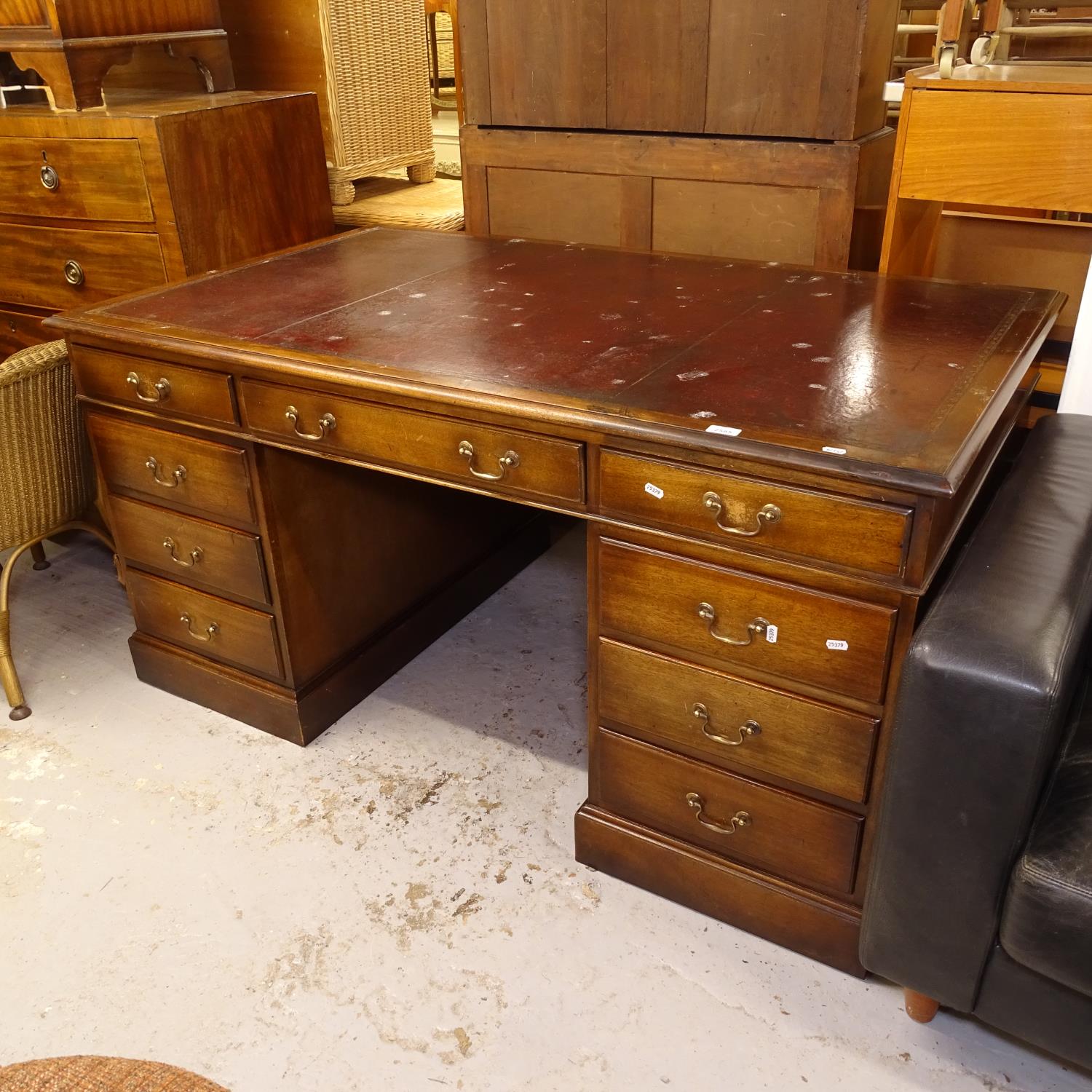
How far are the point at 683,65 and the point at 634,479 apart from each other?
3.61 ft

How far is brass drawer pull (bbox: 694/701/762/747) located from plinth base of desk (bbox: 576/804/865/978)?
0.23m

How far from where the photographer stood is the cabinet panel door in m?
2.00

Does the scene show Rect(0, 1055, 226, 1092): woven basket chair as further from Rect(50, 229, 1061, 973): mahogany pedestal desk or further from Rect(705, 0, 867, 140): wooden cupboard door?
Rect(705, 0, 867, 140): wooden cupboard door

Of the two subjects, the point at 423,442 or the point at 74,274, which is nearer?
the point at 423,442

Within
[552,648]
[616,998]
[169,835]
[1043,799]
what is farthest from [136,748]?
[1043,799]

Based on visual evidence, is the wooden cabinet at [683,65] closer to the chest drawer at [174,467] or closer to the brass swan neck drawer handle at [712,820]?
the chest drawer at [174,467]

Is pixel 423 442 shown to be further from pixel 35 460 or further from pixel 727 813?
pixel 35 460

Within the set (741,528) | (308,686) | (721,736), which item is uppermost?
(741,528)

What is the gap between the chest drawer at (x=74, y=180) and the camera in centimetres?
226

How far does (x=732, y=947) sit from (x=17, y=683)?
5.22ft

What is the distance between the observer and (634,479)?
1.38 m

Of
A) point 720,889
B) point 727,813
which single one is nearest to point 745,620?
point 727,813

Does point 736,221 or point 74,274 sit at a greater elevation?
point 736,221

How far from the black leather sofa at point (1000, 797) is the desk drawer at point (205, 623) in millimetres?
1221
